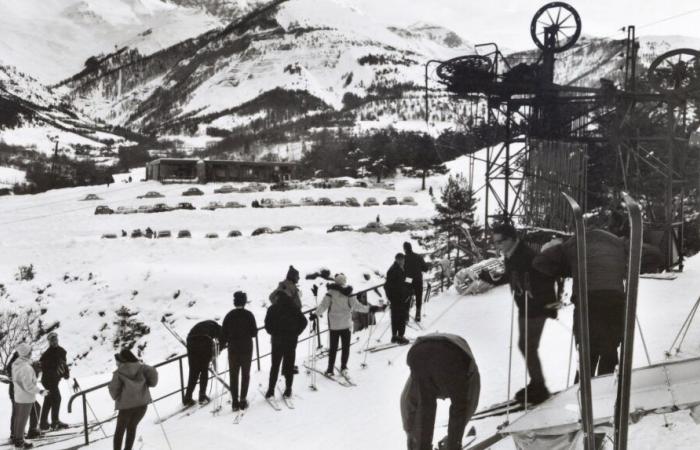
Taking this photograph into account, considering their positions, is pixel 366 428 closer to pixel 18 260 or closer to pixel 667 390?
pixel 667 390

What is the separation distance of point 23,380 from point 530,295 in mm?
7580

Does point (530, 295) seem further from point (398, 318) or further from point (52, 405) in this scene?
point (52, 405)

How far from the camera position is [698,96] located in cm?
1508

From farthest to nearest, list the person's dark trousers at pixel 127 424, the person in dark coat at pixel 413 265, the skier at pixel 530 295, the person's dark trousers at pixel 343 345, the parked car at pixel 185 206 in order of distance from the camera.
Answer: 1. the parked car at pixel 185 206
2. the person in dark coat at pixel 413 265
3. the person's dark trousers at pixel 343 345
4. the person's dark trousers at pixel 127 424
5. the skier at pixel 530 295

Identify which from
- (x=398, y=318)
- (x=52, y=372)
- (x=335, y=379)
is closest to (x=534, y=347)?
(x=335, y=379)

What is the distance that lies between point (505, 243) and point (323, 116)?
535ft

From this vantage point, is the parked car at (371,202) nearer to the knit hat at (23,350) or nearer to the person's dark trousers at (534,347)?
the knit hat at (23,350)

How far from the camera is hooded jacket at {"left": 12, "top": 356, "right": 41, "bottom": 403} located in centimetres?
880

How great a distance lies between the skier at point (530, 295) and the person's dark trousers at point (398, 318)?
4.51 meters

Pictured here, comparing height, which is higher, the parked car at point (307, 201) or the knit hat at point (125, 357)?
the parked car at point (307, 201)

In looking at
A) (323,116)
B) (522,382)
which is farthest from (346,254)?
(323,116)

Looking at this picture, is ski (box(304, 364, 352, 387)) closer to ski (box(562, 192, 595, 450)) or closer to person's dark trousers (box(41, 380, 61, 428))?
person's dark trousers (box(41, 380, 61, 428))

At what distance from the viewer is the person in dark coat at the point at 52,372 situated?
998cm

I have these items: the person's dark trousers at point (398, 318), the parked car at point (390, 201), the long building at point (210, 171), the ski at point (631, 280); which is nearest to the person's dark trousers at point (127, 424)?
the person's dark trousers at point (398, 318)
